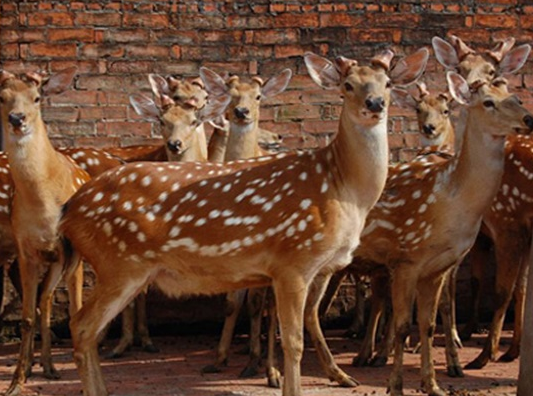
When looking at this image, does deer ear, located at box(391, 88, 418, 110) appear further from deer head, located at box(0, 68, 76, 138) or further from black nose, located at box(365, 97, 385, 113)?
deer head, located at box(0, 68, 76, 138)

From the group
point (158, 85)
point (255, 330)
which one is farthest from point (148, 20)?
point (255, 330)

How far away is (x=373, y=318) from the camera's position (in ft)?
29.8

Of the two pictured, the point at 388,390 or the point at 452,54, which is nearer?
the point at 388,390

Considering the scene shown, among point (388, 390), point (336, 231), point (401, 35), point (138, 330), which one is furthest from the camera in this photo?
point (401, 35)

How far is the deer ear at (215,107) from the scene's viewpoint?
365 inches

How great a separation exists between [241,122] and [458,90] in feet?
6.16

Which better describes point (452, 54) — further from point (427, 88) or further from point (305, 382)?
point (305, 382)

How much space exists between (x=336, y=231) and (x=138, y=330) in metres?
3.05

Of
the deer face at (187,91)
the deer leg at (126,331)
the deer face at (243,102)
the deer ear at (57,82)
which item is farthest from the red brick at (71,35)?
the deer leg at (126,331)

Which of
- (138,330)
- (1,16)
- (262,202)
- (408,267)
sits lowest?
(138,330)

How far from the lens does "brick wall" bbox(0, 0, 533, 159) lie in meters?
10.3

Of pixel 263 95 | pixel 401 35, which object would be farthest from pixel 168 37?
pixel 401 35

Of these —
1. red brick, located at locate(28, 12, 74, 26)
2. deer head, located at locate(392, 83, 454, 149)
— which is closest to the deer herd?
deer head, located at locate(392, 83, 454, 149)

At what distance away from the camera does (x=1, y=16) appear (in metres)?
10.2
